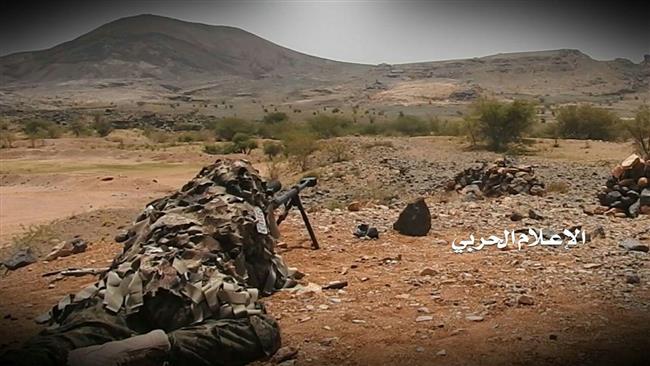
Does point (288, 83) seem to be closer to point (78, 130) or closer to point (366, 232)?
point (78, 130)

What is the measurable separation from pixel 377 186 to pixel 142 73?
43907 mm

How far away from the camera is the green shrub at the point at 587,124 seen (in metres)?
21.3

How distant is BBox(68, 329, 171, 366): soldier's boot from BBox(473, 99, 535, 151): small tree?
16.6 m

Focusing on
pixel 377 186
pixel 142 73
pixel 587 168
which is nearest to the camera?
pixel 377 186

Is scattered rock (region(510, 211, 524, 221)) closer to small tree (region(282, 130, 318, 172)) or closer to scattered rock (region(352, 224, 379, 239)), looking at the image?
scattered rock (region(352, 224, 379, 239))

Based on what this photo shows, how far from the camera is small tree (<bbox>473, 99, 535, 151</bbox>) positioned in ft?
61.1

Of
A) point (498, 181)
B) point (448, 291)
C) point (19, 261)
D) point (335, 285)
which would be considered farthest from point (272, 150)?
point (448, 291)

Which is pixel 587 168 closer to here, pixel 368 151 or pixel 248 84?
pixel 368 151

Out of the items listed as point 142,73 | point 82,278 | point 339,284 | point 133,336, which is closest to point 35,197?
point 82,278

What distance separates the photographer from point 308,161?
1552 centimetres

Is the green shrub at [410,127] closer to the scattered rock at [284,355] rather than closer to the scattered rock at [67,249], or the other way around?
the scattered rock at [67,249]

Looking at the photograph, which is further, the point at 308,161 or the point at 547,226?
the point at 308,161

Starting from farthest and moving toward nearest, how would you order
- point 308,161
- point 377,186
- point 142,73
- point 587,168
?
point 142,73 < point 308,161 < point 587,168 < point 377,186

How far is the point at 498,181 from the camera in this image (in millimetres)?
10141
